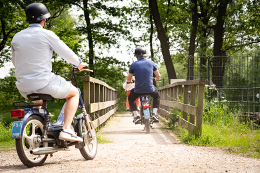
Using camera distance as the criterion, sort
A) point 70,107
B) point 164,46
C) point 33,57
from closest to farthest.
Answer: point 33,57
point 70,107
point 164,46

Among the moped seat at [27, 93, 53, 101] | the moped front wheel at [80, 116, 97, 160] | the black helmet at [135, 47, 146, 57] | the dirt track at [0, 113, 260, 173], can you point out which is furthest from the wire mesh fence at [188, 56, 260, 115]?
the moped seat at [27, 93, 53, 101]

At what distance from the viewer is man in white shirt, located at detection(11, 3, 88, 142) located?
3590 millimetres

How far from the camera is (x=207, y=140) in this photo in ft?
18.7

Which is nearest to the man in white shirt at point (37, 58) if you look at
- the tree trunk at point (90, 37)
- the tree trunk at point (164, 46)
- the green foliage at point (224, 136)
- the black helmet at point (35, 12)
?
the black helmet at point (35, 12)

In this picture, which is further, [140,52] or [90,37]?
[90,37]

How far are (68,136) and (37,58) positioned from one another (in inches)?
37.2

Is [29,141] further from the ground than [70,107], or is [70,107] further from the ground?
[70,107]

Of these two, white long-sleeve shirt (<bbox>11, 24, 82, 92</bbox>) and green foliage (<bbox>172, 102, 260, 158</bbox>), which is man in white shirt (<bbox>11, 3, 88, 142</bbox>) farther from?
green foliage (<bbox>172, 102, 260, 158</bbox>)

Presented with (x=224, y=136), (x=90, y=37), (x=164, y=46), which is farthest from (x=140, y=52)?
(x=90, y=37)

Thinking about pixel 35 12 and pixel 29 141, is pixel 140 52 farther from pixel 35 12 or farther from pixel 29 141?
pixel 29 141

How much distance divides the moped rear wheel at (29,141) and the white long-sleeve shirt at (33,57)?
1.24 feet

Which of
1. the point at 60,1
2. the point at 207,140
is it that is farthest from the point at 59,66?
the point at 207,140

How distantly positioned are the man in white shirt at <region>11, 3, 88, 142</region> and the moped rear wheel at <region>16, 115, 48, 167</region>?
28 centimetres

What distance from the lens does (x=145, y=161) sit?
13.7 ft
